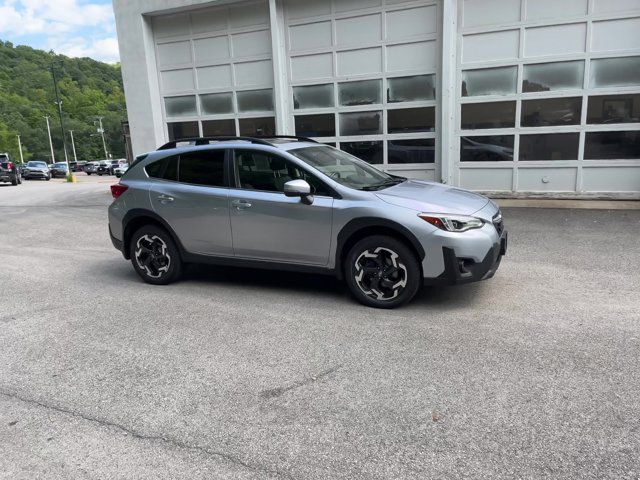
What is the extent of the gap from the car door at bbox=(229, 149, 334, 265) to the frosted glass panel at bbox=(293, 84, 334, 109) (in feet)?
22.7

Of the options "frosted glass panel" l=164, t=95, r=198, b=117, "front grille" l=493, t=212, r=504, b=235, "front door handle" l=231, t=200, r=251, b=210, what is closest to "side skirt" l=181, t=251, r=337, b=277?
"front door handle" l=231, t=200, r=251, b=210

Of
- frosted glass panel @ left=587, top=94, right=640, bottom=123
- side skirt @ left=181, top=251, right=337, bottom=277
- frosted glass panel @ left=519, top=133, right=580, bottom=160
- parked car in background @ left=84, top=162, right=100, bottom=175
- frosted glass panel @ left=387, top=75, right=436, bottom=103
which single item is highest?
frosted glass panel @ left=387, top=75, right=436, bottom=103

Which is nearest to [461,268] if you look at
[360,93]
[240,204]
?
[240,204]

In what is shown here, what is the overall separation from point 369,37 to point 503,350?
9.26 meters

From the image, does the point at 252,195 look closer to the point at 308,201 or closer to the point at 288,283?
the point at 308,201

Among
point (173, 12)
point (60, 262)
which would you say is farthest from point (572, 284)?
point (173, 12)

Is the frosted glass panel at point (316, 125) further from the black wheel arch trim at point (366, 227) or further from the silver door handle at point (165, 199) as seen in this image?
the black wheel arch trim at point (366, 227)

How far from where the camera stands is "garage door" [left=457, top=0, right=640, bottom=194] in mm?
9750

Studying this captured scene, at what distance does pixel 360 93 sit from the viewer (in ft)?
37.9

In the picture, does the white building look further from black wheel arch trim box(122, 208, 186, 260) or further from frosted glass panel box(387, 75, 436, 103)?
black wheel arch trim box(122, 208, 186, 260)

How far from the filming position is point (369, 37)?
11.2 m

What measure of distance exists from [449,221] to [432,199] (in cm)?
38

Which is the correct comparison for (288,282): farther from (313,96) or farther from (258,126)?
(258,126)

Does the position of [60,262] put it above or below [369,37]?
below
